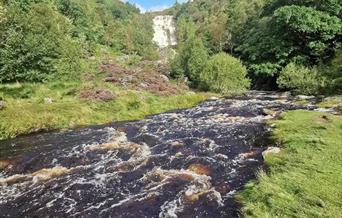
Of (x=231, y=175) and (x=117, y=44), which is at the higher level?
(x=117, y=44)

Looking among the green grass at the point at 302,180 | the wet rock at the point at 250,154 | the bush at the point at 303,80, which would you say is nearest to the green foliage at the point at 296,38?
the bush at the point at 303,80

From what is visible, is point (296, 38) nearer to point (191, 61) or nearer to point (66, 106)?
point (191, 61)

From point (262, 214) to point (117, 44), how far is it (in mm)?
108914

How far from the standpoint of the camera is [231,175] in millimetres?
18578

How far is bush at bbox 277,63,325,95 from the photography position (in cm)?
4959

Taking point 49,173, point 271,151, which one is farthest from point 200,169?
point 49,173

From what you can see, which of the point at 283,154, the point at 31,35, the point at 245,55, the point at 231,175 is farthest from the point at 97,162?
the point at 245,55

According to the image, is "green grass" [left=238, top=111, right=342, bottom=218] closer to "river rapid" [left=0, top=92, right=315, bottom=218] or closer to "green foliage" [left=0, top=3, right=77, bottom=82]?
"river rapid" [left=0, top=92, right=315, bottom=218]

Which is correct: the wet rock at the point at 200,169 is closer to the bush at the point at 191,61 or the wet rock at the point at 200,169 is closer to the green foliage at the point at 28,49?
the green foliage at the point at 28,49

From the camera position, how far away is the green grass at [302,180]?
12867mm

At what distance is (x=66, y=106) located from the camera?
38.8 meters

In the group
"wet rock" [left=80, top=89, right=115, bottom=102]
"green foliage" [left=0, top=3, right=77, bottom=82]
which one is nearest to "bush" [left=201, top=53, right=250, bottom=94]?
"wet rock" [left=80, top=89, right=115, bottom=102]

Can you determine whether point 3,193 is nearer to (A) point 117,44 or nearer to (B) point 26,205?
(B) point 26,205

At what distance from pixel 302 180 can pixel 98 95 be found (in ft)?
104
